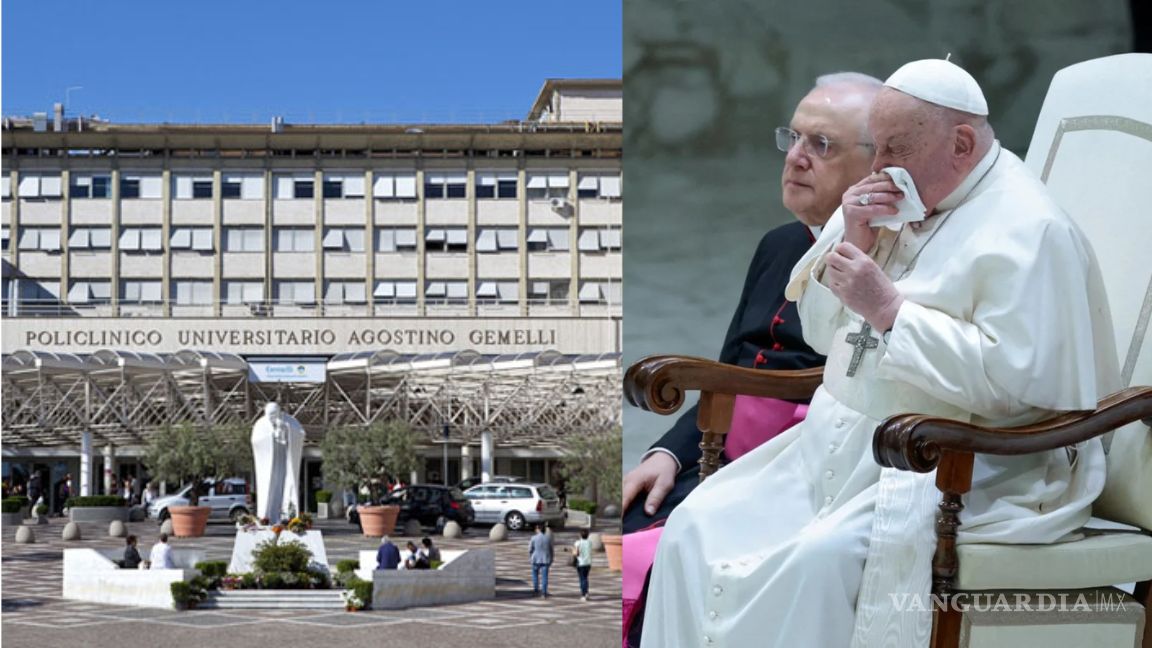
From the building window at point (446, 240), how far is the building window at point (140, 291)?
942 cm

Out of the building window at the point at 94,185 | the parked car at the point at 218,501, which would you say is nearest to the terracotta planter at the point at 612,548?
the parked car at the point at 218,501

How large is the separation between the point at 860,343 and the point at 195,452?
104ft

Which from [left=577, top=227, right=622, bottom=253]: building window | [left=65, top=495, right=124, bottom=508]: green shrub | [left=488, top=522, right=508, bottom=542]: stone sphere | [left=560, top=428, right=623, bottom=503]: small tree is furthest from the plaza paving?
[left=577, top=227, right=622, bottom=253]: building window

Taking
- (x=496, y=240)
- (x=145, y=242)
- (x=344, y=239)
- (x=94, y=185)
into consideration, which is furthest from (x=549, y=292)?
(x=94, y=185)

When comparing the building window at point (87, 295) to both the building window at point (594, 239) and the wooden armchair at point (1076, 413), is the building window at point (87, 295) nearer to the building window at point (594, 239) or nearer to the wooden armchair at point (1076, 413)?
the building window at point (594, 239)

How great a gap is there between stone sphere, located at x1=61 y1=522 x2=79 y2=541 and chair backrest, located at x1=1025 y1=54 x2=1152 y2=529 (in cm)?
2439

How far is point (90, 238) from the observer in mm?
48781

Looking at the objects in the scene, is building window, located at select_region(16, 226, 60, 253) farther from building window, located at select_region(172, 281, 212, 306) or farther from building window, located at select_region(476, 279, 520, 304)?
building window, located at select_region(476, 279, 520, 304)

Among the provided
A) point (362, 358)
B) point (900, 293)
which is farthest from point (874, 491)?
point (362, 358)

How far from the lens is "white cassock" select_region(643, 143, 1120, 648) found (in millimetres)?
2346

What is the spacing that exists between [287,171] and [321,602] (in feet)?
109

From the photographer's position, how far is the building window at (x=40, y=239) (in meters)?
48.5

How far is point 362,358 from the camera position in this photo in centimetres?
3628

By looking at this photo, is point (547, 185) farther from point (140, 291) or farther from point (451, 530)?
point (451, 530)
